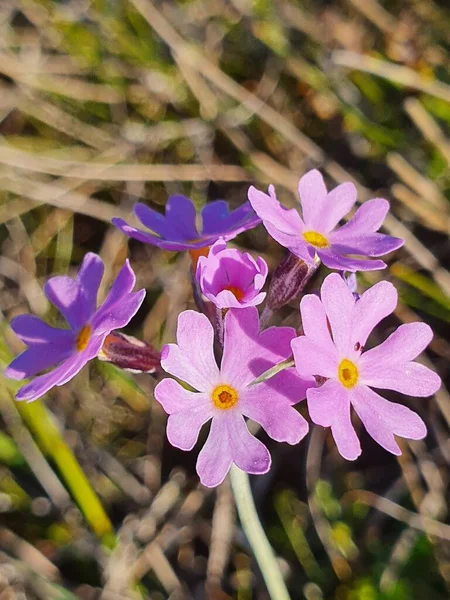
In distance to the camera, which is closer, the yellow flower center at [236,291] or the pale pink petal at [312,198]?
the yellow flower center at [236,291]

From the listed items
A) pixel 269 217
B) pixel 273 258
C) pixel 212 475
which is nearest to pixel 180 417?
pixel 212 475

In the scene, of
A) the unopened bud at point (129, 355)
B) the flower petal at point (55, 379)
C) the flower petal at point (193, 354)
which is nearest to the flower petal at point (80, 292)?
the unopened bud at point (129, 355)

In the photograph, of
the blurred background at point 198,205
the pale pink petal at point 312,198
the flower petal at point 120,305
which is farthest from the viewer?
the blurred background at point 198,205

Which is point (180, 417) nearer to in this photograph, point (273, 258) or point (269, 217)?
point (269, 217)

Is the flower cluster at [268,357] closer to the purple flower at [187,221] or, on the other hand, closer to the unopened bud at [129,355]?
the unopened bud at [129,355]

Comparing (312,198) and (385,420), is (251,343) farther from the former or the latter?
(312,198)

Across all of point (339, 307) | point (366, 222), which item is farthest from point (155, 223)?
point (339, 307)

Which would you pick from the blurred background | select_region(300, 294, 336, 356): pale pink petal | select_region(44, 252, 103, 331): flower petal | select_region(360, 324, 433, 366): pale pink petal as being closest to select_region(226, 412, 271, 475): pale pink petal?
select_region(300, 294, 336, 356): pale pink petal
